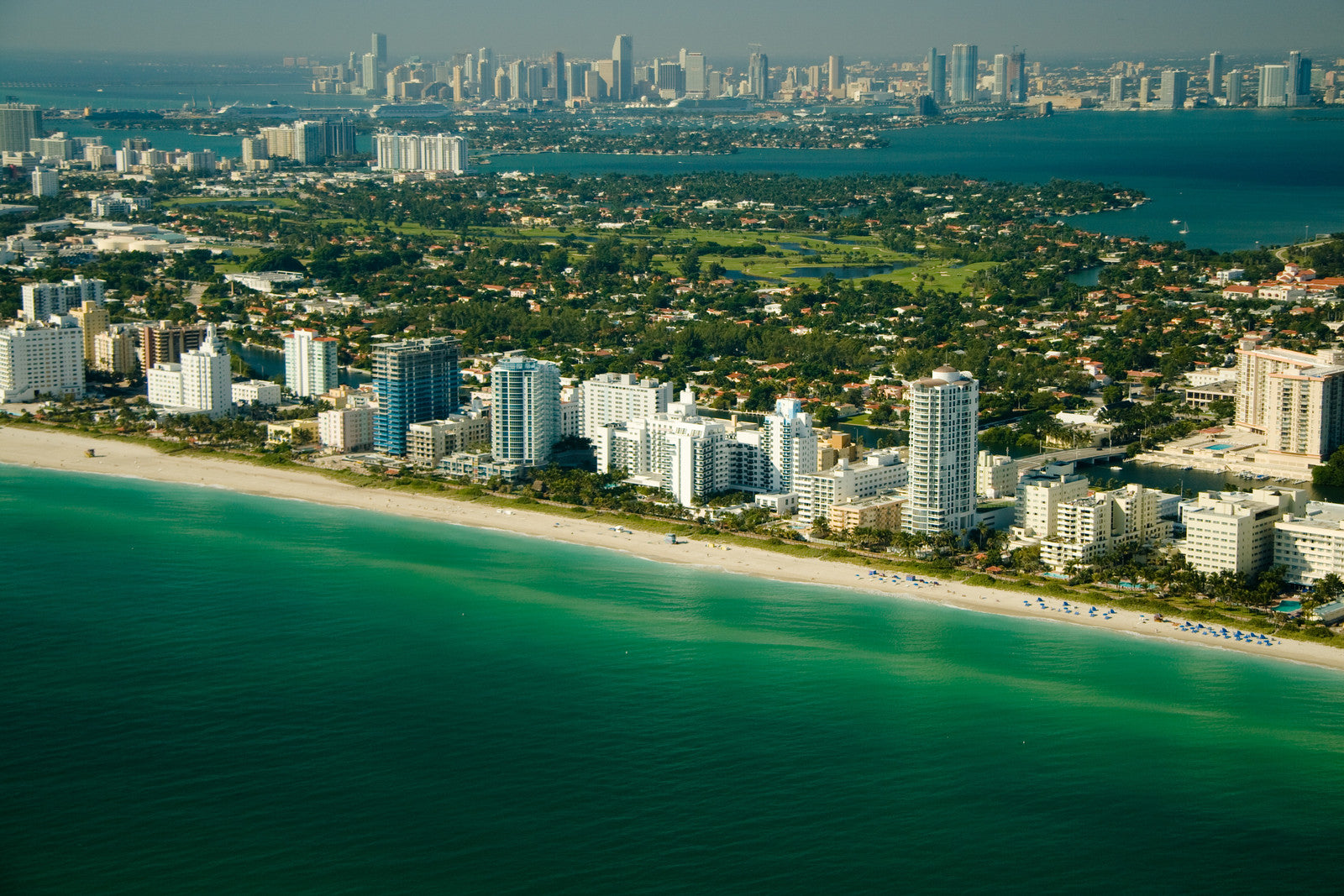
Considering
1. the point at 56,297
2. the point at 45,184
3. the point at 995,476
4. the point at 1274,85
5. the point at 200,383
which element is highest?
the point at 1274,85

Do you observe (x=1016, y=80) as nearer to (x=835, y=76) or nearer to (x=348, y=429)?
(x=835, y=76)

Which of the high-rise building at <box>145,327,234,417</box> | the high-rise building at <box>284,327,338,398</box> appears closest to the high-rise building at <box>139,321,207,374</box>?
the high-rise building at <box>145,327,234,417</box>

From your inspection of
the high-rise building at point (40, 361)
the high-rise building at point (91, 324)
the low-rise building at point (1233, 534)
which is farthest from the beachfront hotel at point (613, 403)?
the high-rise building at point (91, 324)

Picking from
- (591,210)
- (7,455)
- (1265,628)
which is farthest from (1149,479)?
(591,210)

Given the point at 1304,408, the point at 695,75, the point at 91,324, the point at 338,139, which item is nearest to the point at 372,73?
the point at 695,75

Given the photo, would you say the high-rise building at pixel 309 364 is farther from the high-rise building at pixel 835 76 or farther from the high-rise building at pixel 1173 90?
the high-rise building at pixel 835 76

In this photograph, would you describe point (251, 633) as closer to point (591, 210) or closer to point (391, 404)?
point (391, 404)
